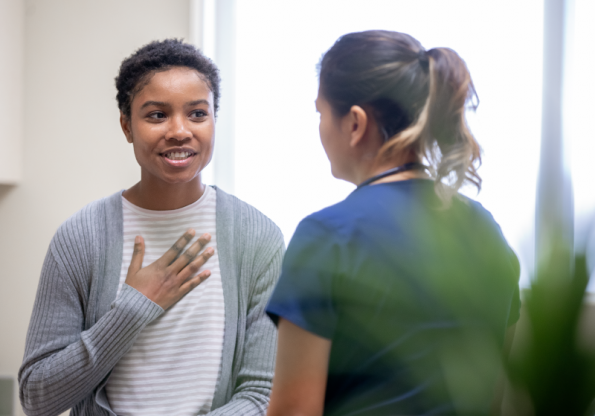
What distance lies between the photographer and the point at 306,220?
21.7 inches

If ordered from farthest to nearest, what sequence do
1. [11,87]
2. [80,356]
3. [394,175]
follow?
1. [11,87]
2. [80,356]
3. [394,175]

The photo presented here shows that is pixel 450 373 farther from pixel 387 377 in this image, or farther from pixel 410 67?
pixel 410 67

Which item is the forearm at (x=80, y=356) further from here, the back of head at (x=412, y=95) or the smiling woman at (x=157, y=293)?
the back of head at (x=412, y=95)

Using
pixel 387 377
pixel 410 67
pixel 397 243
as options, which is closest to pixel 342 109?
pixel 410 67

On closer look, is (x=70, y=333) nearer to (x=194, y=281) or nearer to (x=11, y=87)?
(x=194, y=281)

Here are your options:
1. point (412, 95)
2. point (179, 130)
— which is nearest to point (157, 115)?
point (179, 130)

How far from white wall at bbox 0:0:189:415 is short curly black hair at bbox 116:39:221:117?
21.0 inches

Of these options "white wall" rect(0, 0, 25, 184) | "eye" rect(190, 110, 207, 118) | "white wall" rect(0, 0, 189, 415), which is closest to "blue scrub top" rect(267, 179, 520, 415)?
"eye" rect(190, 110, 207, 118)

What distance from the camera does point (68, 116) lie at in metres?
1.53

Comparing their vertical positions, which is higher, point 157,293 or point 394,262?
point 394,262

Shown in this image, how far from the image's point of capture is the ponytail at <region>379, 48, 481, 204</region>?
577 mm

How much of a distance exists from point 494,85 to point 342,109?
719mm

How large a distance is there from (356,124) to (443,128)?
4.0 inches

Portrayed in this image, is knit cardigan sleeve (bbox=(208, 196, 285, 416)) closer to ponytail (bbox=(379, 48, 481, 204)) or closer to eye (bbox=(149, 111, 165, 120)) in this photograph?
eye (bbox=(149, 111, 165, 120))
